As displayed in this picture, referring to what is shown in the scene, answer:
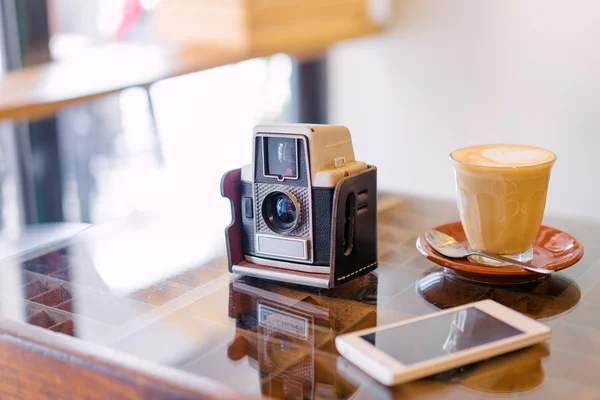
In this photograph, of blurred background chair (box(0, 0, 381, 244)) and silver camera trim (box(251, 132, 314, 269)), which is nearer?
silver camera trim (box(251, 132, 314, 269))

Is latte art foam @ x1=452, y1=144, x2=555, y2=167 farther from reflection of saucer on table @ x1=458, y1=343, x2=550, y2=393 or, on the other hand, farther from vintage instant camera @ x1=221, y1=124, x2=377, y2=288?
reflection of saucer on table @ x1=458, y1=343, x2=550, y2=393

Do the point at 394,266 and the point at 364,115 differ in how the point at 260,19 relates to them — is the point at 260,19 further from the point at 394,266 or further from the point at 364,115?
the point at 394,266

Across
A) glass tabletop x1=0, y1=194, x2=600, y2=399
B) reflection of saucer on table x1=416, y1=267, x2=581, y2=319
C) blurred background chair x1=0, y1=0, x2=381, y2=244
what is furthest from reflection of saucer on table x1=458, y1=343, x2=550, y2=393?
blurred background chair x1=0, y1=0, x2=381, y2=244

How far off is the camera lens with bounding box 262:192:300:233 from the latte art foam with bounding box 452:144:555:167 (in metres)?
0.24

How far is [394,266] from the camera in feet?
3.45

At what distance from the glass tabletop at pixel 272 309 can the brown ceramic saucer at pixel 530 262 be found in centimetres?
1

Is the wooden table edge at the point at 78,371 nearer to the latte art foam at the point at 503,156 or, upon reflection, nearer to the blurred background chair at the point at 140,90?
the latte art foam at the point at 503,156

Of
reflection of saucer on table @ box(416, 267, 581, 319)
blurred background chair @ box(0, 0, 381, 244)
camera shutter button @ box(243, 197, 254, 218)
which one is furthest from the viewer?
blurred background chair @ box(0, 0, 381, 244)

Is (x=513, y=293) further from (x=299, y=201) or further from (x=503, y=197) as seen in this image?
(x=299, y=201)

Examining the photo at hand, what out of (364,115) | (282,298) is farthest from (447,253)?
(364,115)

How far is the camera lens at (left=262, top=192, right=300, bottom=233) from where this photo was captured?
0.97 m

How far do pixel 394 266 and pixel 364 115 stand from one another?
2.02 m

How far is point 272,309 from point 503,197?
0.33 m

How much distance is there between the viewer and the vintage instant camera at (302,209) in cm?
93
